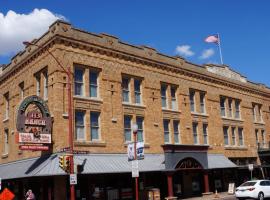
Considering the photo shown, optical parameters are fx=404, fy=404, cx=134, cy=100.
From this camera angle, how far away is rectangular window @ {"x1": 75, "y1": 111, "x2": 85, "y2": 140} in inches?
1026

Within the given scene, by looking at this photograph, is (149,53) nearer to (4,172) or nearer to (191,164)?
(191,164)

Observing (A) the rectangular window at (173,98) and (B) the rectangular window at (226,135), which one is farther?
(B) the rectangular window at (226,135)

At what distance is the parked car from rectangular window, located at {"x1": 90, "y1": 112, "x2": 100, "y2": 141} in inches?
408

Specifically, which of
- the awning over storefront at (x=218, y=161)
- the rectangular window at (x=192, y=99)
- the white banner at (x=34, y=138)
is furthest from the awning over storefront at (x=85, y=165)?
the rectangular window at (x=192, y=99)

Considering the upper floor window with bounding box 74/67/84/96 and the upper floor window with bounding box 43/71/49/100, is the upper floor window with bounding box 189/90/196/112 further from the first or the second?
the upper floor window with bounding box 43/71/49/100

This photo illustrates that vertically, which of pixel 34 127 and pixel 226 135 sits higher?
pixel 226 135

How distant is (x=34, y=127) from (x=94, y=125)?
4.33m

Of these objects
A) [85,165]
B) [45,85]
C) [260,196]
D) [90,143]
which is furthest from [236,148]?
[45,85]

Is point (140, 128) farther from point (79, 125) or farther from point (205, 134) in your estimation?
point (205, 134)

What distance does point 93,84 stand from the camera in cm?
2783

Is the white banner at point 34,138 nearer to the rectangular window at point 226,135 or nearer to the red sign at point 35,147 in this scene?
the red sign at point 35,147

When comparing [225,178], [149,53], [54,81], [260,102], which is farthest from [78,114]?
[260,102]

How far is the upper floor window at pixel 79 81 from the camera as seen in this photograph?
26781mm

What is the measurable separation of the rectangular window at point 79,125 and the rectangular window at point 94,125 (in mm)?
738
